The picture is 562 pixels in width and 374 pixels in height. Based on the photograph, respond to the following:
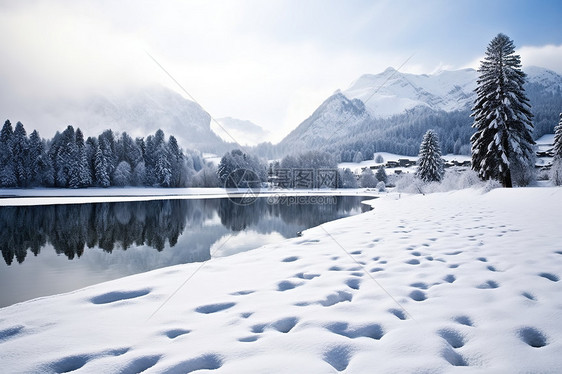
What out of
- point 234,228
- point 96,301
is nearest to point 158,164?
point 234,228

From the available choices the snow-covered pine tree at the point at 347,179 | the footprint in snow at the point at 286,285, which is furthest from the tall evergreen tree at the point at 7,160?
the snow-covered pine tree at the point at 347,179

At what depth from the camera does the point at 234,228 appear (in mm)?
16609

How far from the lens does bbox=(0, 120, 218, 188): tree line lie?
52.1 meters

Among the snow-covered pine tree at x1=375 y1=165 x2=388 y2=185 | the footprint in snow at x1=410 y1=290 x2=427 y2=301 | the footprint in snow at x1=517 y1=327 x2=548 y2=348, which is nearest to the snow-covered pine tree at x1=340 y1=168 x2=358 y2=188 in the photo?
the snow-covered pine tree at x1=375 y1=165 x2=388 y2=185

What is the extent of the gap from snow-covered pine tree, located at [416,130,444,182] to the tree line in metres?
52.1

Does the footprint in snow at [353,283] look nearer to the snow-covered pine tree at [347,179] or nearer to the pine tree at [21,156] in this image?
the pine tree at [21,156]

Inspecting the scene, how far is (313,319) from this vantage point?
3117 millimetres

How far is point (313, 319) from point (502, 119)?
2692 cm

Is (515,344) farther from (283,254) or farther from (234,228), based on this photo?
(234,228)

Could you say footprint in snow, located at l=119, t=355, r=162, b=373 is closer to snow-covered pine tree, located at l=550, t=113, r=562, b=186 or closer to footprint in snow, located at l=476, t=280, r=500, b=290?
footprint in snow, located at l=476, t=280, r=500, b=290

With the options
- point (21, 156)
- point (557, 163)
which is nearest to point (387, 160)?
point (557, 163)

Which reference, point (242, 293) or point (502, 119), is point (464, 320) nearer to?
point (242, 293)

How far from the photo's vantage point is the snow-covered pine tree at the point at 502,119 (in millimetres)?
22391

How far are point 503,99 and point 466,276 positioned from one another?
2518 cm
